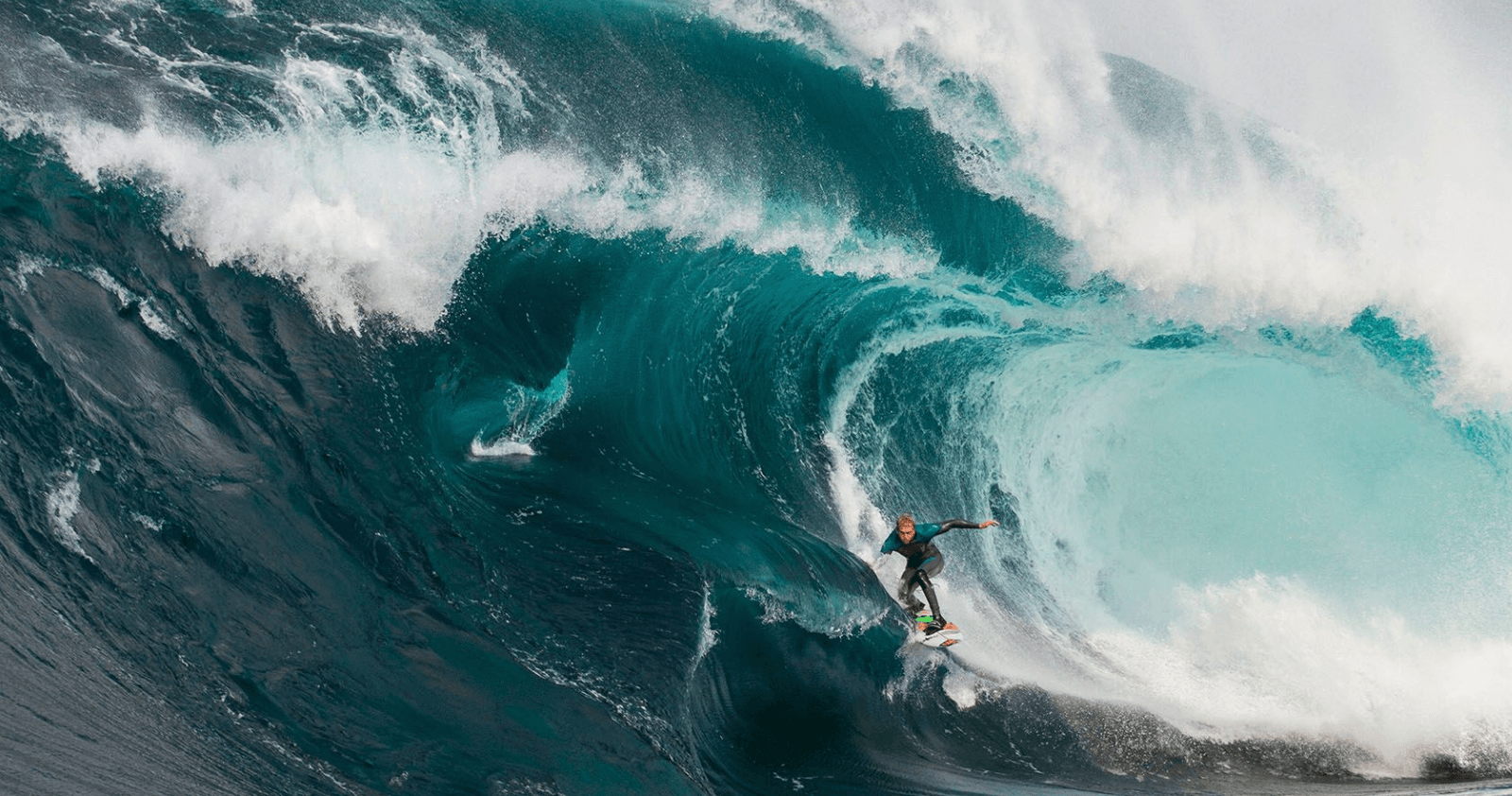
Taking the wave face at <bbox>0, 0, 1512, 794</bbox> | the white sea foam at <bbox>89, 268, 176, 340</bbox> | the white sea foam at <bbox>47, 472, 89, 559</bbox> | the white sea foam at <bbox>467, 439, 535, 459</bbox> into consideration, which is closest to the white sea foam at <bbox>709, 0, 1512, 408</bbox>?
the wave face at <bbox>0, 0, 1512, 794</bbox>

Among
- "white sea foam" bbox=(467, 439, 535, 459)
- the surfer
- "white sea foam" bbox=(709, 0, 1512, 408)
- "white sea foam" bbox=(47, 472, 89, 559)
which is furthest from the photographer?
"white sea foam" bbox=(709, 0, 1512, 408)


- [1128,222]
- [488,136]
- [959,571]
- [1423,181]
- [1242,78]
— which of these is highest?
[1242,78]

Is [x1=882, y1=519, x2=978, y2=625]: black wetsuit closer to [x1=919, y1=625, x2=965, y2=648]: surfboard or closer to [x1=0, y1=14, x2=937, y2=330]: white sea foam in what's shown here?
[x1=919, y1=625, x2=965, y2=648]: surfboard

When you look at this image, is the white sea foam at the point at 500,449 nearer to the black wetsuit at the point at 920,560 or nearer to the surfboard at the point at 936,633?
the black wetsuit at the point at 920,560

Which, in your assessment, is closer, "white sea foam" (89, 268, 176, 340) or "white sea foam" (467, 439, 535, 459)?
"white sea foam" (89, 268, 176, 340)

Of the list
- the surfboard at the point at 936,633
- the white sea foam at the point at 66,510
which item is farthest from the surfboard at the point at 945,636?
the white sea foam at the point at 66,510

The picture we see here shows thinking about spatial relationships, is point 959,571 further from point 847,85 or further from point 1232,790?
point 847,85

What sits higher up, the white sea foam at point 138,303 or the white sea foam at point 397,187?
the white sea foam at point 397,187

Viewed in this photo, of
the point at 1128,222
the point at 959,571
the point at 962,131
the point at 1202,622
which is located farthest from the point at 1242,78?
the point at 959,571
